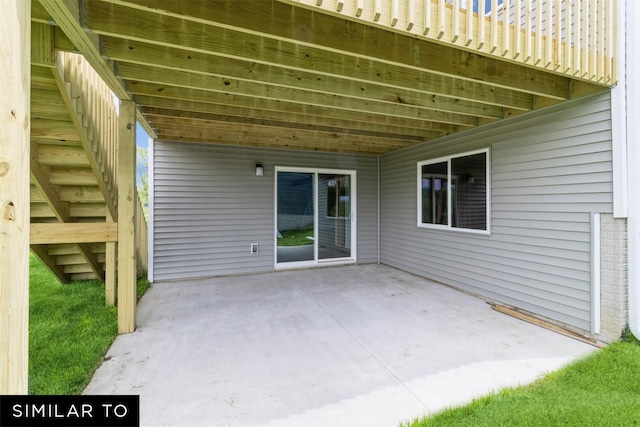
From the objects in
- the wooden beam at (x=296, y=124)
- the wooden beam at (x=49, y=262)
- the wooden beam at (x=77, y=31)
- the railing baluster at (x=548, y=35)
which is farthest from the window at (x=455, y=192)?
the wooden beam at (x=49, y=262)

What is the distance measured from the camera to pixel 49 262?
4.34 metres

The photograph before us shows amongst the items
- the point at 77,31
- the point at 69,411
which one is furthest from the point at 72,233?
the point at 69,411

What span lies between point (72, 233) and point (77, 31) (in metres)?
1.91

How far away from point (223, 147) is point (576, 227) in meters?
5.19

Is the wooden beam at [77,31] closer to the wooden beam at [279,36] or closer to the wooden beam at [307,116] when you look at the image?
the wooden beam at [279,36]

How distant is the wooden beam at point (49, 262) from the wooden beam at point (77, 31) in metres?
→ 2.66

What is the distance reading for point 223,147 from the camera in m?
5.46

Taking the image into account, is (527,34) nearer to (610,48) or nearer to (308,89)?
(610,48)

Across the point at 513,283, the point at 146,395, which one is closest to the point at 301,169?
the point at 513,283

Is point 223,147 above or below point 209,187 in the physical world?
above

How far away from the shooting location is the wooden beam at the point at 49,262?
3.90 m

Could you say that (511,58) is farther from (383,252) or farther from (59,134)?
(383,252)

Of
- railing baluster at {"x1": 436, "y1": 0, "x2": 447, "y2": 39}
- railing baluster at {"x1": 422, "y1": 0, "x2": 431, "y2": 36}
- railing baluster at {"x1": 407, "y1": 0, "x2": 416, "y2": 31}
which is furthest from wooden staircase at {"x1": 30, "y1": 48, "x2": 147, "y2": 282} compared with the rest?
railing baluster at {"x1": 436, "y1": 0, "x2": 447, "y2": 39}

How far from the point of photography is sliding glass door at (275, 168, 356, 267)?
5.96m
